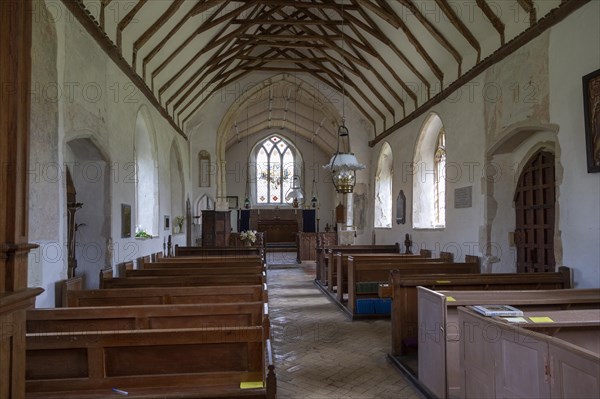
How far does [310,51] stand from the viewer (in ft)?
43.1

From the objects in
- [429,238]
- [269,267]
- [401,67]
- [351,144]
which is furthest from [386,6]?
[269,267]

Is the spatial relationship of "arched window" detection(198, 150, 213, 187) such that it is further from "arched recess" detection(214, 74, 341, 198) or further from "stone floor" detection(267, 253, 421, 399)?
"stone floor" detection(267, 253, 421, 399)

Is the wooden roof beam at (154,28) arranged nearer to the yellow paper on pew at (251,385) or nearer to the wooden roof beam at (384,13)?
the wooden roof beam at (384,13)

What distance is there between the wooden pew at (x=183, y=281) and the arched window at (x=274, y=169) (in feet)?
53.1

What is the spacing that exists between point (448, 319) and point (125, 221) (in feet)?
18.0

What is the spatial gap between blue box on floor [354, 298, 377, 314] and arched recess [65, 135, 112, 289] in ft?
11.7

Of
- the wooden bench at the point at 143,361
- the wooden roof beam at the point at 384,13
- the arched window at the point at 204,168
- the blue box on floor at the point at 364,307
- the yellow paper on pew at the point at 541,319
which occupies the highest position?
the wooden roof beam at the point at 384,13

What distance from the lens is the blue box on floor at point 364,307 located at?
685 centimetres

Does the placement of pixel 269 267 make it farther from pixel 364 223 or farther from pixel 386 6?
pixel 386 6

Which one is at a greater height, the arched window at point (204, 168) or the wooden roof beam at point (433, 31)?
the wooden roof beam at point (433, 31)

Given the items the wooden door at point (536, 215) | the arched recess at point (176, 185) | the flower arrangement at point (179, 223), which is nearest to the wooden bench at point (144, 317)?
the wooden door at point (536, 215)

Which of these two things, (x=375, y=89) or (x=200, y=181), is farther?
(x=200, y=181)

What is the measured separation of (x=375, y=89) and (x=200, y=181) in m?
6.29

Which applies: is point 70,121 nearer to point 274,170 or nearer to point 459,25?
point 459,25
